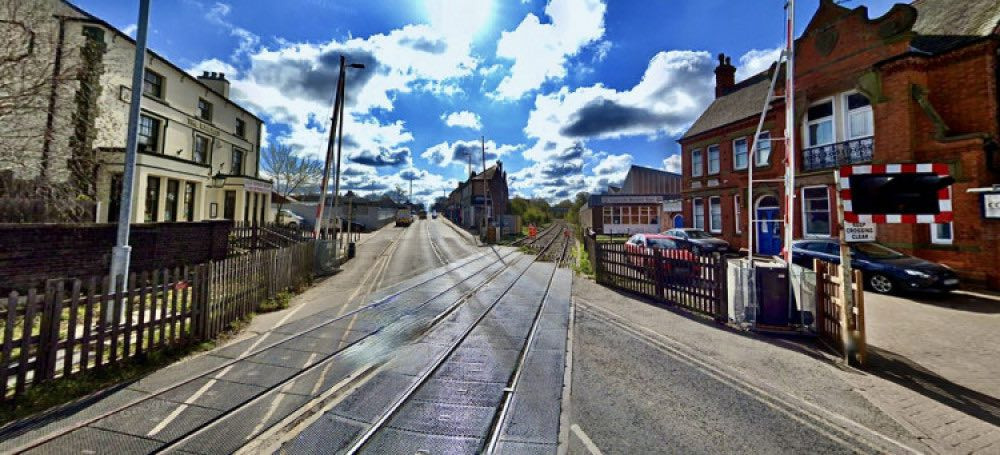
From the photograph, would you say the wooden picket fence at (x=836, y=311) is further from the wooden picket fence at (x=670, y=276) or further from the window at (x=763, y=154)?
the window at (x=763, y=154)

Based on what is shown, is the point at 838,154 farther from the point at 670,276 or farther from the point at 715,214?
the point at 670,276

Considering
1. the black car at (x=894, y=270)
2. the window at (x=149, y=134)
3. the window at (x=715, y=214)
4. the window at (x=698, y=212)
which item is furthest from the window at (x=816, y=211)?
the window at (x=149, y=134)

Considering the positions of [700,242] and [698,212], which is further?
[698,212]

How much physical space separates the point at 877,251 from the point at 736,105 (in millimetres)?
14904

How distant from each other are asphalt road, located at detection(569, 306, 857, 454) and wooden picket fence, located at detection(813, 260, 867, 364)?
2.50m

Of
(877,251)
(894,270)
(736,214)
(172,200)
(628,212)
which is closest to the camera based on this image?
(894,270)

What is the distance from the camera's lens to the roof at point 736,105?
839 inches

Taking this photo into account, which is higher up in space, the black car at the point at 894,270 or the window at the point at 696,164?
the window at the point at 696,164

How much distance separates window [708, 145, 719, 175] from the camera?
2282 centimetres

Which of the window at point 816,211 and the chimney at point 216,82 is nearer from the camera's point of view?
the window at point 816,211

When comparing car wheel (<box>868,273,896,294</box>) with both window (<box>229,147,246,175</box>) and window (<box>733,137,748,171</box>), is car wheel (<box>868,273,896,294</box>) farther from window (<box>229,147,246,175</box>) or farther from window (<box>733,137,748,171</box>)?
window (<box>229,147,246,175</box>)

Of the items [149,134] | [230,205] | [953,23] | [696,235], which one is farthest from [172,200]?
[953,23]

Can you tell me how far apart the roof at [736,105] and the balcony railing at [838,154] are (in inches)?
164

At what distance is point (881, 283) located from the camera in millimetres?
10750
